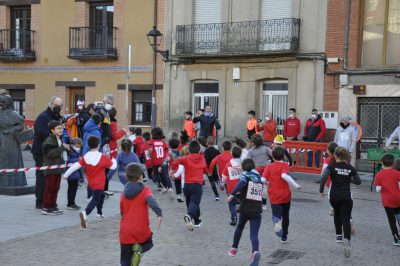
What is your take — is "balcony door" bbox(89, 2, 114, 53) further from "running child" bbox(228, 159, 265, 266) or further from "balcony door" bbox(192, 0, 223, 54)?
A: "running child" bbox(228, 159, 265, 266)

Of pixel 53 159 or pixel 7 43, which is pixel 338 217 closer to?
pixel 53 159

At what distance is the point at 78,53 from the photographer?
77.4 ft

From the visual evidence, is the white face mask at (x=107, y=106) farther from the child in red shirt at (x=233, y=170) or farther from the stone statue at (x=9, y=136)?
the child in red shirt at (x=233, y=170)

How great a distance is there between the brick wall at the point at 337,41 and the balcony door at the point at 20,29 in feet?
43.9

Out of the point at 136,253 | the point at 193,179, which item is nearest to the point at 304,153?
the point at 193,179

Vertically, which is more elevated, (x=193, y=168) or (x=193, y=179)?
(x=193, y=168)

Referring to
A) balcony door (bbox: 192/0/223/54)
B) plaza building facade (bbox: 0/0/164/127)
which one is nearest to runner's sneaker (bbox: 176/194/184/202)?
balcony door (bbox: 192/0/223/54)

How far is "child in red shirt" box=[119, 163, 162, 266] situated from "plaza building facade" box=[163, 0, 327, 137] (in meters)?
13.8

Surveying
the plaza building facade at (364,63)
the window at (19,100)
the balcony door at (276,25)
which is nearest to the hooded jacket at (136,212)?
the plaza building facade at (364,63)

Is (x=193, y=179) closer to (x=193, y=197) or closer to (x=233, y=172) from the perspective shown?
(x=193, y=197)

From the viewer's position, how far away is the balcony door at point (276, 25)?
761 inches

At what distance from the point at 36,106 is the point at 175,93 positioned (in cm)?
684

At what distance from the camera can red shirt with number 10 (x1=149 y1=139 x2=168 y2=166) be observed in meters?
12.5

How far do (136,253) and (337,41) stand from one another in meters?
14.4
